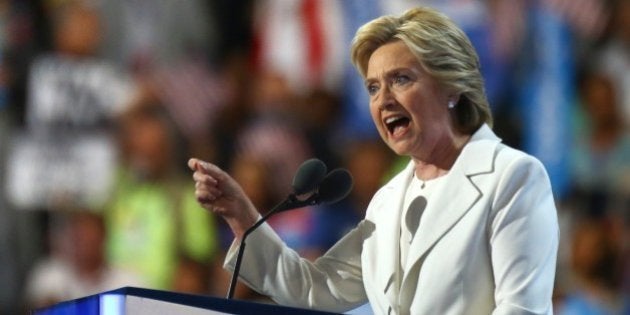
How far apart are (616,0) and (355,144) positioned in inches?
41.5

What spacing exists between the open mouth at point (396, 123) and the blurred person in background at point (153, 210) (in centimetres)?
329

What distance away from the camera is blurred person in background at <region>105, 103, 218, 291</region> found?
5254 millimetres

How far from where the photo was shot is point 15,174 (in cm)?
575

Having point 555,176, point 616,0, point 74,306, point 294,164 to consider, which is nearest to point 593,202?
point 555,176

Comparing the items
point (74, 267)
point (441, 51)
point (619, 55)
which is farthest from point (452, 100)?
point (74, 267)

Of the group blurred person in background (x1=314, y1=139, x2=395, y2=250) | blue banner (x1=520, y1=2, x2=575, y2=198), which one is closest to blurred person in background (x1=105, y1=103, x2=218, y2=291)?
blurred person in background (x1=314, y1=139, x2=395, y2=250)

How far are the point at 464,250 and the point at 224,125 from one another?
3.59 meters

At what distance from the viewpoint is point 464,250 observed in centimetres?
184

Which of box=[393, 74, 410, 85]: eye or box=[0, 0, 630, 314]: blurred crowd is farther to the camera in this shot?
box=[0, 0, 630, 314]: blurred crowd

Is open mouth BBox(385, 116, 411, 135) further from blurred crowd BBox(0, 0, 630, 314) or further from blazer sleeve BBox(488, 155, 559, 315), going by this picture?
blurred crowd BBox(0, 0, 630, 314)


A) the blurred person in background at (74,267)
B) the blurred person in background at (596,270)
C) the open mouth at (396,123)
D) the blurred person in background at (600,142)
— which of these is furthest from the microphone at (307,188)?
the blurred person in background at (74,267)

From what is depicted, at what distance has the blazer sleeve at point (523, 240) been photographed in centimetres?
179

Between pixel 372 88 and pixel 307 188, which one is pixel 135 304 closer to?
pixel 307 188

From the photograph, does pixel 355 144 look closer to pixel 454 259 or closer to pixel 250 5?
pixel 250 5
